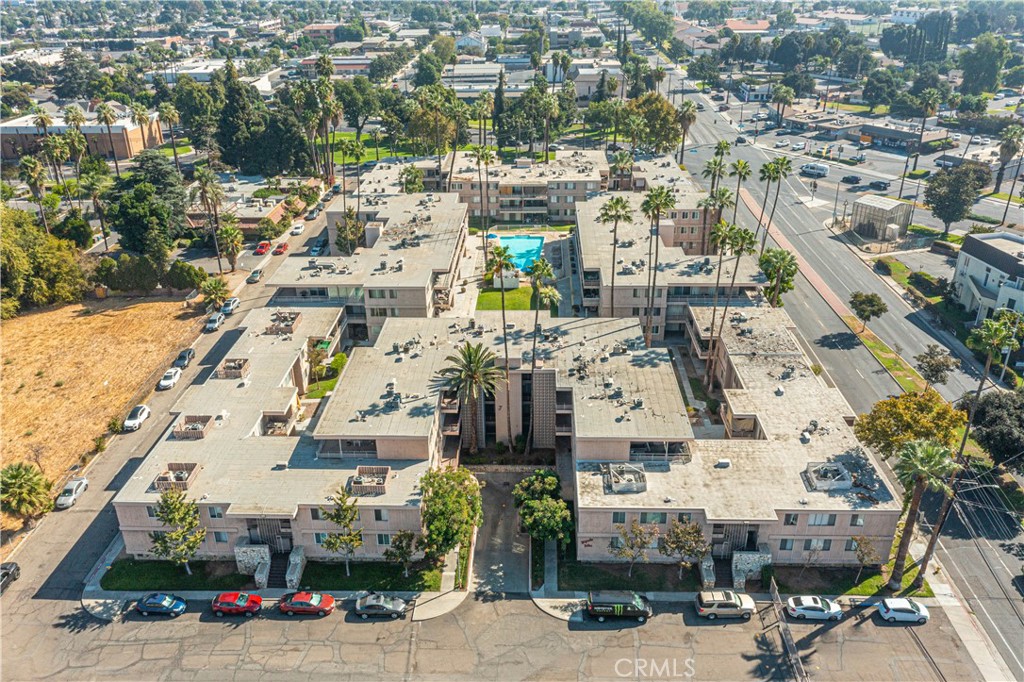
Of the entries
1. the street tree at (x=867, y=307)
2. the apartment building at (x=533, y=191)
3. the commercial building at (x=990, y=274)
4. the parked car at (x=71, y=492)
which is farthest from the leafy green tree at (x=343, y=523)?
the commercial building at (x=990, y=274)

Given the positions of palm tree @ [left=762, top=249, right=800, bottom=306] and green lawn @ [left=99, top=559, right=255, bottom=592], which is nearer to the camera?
green lawn @ [left=99, top=559, right=255, bottom=592]

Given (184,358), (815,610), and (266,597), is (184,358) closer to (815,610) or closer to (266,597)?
(266,597)

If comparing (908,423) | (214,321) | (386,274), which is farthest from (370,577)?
(214,321)

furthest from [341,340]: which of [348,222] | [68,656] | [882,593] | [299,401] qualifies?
[882,593]

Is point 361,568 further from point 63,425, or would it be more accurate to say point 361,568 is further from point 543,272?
point 63,425

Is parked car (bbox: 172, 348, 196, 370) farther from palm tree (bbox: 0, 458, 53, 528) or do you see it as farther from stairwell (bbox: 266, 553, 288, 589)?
stairwell (bbox: 266, 553, 288, 589)

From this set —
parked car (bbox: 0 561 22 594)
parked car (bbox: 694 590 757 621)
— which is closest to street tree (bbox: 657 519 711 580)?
parked car (bbox: 694 590 757 621)

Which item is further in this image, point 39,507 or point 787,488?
Result: point 39,507
